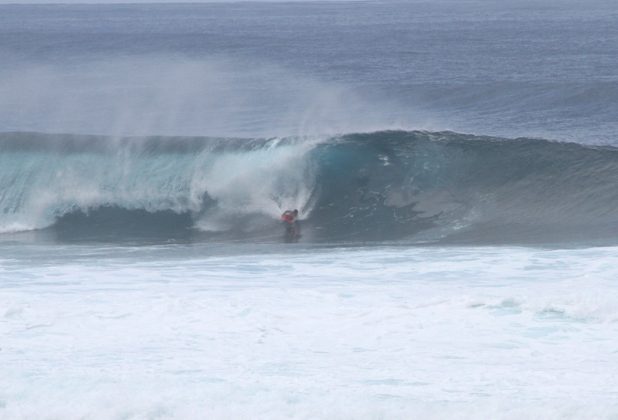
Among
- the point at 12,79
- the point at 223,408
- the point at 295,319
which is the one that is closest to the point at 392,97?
the point at 12,79

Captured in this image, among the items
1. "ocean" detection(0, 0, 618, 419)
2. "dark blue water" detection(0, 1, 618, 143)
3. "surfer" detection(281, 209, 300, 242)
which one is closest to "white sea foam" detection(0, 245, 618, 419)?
"ocean" detection(0, 0, 618, 419)

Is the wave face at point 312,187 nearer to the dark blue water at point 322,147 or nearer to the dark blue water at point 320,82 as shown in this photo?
the dark blue water at point 322,147

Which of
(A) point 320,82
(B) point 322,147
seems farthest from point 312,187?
(A) point 320,82

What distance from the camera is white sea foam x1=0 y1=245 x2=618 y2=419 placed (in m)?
9.14

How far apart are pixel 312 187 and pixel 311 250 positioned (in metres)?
4.91

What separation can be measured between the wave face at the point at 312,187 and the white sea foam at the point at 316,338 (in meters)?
3.99

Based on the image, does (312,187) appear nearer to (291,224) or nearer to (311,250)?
(291,224)

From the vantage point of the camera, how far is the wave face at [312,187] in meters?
18.6

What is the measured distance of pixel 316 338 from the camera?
10.8m

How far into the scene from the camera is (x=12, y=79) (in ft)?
149

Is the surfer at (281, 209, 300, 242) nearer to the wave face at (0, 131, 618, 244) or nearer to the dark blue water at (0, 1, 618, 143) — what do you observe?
the wave face at (0, 131, 618, 244)

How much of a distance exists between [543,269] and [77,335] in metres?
5.72

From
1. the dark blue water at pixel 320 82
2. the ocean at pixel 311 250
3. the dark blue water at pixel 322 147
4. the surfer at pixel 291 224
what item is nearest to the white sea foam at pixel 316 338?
the ocean at pixel 311 250

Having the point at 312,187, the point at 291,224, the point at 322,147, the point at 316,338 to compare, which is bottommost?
the point at 316,338
